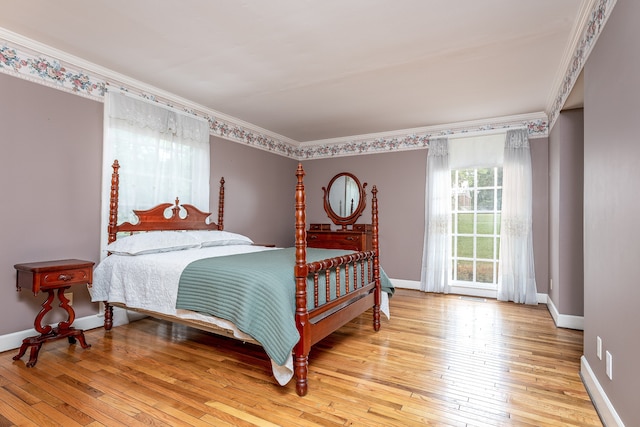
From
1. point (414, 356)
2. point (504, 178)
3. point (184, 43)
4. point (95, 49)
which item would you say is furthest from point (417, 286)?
point (95, 49)

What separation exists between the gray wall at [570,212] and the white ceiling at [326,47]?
0.52m

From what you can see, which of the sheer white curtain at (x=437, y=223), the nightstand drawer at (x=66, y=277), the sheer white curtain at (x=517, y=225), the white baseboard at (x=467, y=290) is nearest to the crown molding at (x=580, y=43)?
the sheer white curtain at (x=517, y=225)

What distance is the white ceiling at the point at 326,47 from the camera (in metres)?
2.29

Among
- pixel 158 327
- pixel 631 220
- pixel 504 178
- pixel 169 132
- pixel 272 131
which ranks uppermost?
pixel 272 131

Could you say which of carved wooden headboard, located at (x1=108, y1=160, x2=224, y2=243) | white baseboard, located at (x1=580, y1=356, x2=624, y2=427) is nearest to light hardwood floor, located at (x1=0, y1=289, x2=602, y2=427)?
white baseboard, located at (x1=580, y1=356, x2=624, y2=427)

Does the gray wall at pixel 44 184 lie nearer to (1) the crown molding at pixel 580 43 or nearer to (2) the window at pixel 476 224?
(1) the crown molding at pixel 580 43

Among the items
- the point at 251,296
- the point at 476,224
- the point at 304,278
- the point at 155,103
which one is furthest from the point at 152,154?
the point at 476,224

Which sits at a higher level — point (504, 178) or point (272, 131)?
point (272, 131)

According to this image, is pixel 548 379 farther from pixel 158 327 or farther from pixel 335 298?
pixel 158 327

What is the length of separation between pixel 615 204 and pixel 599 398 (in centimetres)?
111

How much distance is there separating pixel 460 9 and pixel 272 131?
3.62 meters

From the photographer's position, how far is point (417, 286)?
5164 millimetres

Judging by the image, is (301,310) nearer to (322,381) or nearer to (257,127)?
(322,381)

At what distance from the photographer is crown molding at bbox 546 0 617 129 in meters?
2.02
